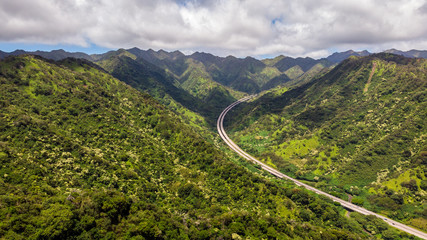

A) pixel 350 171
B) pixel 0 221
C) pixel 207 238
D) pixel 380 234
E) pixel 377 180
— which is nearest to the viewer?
pixel 0 221

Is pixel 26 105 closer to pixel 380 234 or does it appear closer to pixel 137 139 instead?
pixel 137 139

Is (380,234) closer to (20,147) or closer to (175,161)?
(175,161)

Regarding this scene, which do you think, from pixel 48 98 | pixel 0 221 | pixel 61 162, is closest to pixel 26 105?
pixel 48 98

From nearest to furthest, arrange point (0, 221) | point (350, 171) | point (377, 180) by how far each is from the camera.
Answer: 1. point (0, 221)
2. point (377, 180)
3. point (350, 171)

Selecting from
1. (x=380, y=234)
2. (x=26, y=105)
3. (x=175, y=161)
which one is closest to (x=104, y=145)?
(x=175, y=161)

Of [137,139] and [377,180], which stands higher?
[137,139]

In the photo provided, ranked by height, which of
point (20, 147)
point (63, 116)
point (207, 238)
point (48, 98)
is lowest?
point (207, 238)

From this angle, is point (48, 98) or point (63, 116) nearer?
point (63, 116)
